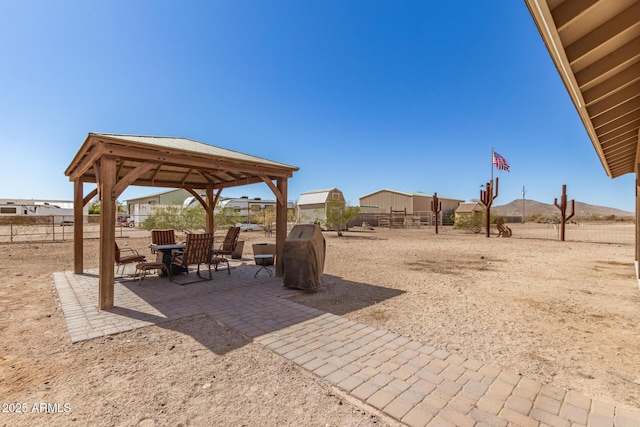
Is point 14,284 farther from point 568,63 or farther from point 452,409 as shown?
point 568,63

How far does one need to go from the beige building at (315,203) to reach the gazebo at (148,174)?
17.1m

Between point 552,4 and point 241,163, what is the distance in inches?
214

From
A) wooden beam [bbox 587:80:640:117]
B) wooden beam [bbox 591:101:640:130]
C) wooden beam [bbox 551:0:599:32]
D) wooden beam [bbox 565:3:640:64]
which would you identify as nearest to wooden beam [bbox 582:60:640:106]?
wooden beam [bbox 587:80:640:117]

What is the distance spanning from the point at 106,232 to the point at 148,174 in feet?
16.0

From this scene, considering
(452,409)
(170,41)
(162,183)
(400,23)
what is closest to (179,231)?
(162,183)

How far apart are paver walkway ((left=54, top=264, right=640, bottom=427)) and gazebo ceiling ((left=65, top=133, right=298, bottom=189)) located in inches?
88.0

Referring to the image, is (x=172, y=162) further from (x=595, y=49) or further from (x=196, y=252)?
(x=595, y=49)

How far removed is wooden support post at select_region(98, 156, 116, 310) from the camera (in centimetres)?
440

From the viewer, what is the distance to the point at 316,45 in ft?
37.7

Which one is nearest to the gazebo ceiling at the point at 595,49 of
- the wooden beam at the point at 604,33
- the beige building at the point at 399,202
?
the wooden beam at the point at 604,33

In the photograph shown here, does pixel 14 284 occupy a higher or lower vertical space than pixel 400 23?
lower

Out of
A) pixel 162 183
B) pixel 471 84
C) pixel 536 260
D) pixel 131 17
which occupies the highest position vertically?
pixel 471 84

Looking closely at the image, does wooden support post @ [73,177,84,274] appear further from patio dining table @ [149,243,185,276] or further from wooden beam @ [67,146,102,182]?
patio dining table @ [149,243,185,276]

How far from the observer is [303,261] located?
5.61m
